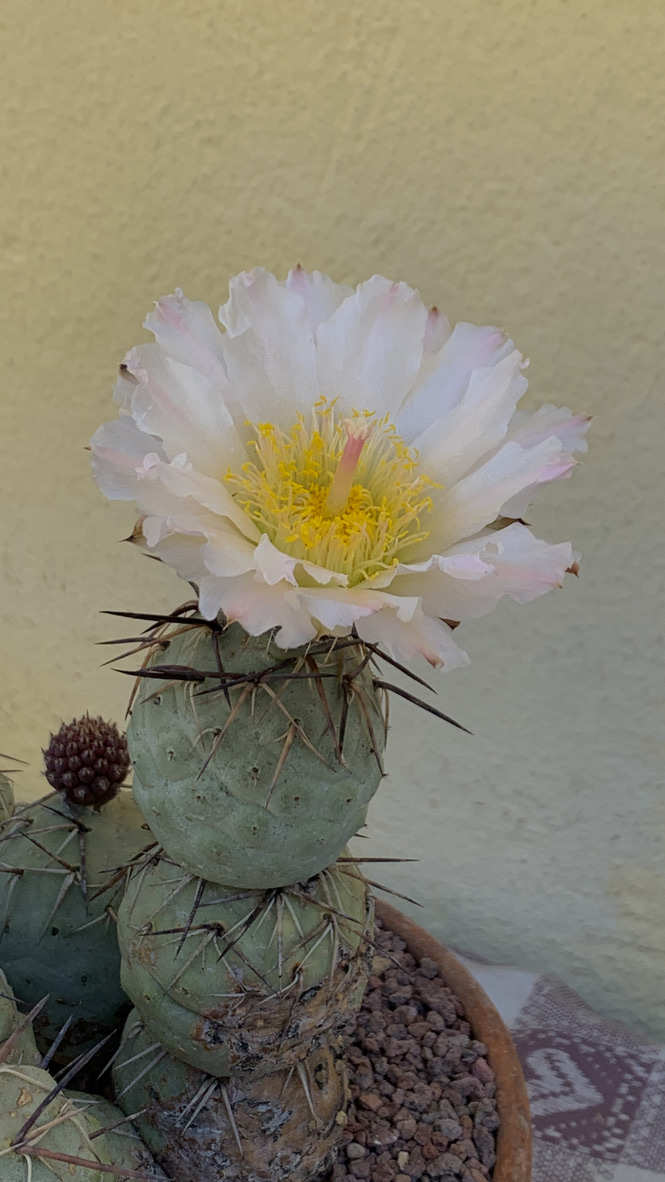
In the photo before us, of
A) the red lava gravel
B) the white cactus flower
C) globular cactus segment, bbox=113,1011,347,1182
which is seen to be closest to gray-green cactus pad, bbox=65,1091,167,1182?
globular cactus segment, bbox=113,1011,347,1182

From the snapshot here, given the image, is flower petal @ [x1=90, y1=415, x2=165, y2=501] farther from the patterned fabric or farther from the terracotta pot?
the patterned fabric

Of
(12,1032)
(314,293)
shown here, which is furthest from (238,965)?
(314,293)

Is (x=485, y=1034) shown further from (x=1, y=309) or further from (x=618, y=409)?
(x=1, y=309)

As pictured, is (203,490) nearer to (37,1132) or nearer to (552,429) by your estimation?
(552,429)

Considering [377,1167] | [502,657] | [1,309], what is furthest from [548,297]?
[377,1167]

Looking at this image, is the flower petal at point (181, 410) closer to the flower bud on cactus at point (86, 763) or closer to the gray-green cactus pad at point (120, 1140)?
the flower bud on cactus at point (86, 763)
